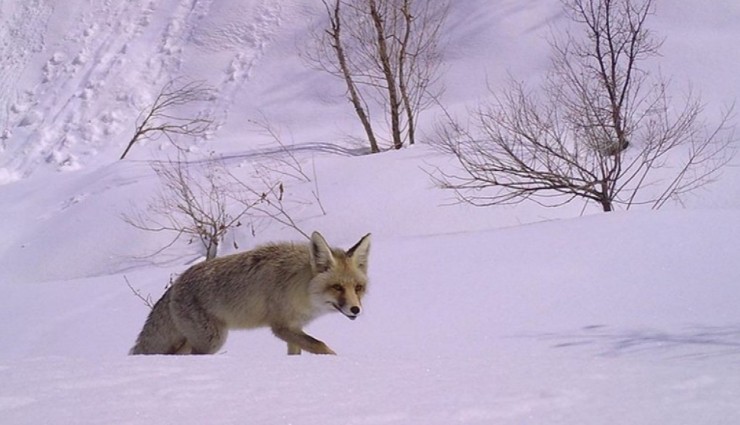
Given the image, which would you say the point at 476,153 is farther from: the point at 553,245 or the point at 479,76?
the point at 479,76

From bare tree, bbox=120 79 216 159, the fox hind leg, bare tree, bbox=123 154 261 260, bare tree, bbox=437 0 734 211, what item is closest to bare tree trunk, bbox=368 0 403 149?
bare tree, bbox=437 0 734 211

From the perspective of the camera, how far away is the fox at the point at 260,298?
5078 millimetres

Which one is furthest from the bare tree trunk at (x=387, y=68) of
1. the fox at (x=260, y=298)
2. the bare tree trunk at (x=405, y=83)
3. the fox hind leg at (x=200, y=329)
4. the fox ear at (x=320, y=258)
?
the fox hind leg at (x=200, y=329)

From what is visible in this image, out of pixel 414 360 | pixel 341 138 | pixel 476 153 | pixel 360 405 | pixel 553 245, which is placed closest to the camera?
pixel 360 405

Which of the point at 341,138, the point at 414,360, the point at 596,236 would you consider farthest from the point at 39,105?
the point at 414,360

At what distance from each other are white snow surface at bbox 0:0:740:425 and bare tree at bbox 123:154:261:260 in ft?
0.96

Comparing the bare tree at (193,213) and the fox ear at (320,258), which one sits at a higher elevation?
the bare tree at (193,213)

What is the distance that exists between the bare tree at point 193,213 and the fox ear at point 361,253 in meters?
7.56

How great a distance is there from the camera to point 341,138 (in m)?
19.8

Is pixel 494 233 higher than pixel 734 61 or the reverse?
the reverse

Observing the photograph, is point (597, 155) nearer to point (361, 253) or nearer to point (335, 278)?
point (361, 253)

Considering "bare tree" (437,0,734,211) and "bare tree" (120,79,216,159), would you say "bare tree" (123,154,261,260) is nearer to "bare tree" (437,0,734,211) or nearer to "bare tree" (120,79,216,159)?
"bare tree" (437,0,734,211)

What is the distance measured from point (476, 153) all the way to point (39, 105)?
16.1 meters

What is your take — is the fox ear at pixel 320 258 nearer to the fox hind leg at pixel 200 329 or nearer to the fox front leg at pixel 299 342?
the fox front leg at pixel 299 342
